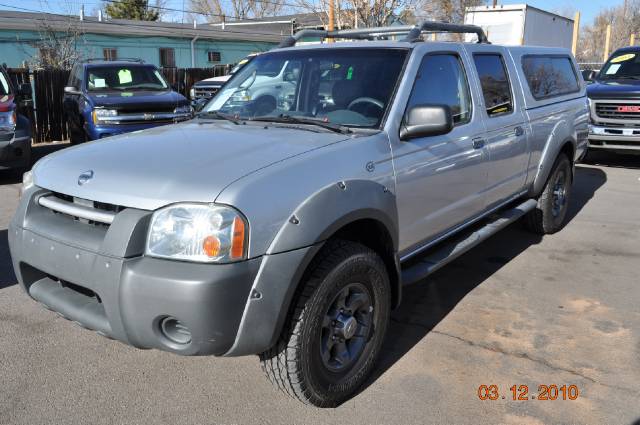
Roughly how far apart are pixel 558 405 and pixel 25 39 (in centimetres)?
2570

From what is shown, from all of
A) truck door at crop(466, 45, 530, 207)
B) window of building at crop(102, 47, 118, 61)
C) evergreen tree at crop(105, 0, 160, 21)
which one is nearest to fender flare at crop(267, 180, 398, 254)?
truck door at crop(466, 45, 530, 207)

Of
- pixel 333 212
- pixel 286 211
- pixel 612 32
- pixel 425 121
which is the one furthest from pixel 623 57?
pixel 612 32

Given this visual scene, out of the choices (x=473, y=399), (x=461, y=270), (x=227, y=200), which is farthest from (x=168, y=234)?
(x=461, y=270)

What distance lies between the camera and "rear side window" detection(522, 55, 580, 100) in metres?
5.37

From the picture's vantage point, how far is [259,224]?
2482 mm

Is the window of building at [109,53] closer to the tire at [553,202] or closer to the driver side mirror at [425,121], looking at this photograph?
the tire at [553,202]

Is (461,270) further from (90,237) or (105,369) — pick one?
(90,237)

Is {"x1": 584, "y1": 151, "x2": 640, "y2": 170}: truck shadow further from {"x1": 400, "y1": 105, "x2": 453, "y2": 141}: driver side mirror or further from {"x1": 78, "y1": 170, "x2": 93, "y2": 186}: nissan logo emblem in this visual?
{"x1": 78, "y1": 170, "x2": 93, "y2": 186}: nissan logo emblem

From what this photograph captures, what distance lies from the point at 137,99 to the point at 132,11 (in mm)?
34408

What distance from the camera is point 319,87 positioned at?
150 inches

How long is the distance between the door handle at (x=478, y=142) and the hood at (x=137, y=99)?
7.54 meters

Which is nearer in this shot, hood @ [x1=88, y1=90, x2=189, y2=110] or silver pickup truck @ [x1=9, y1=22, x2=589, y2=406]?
silver pickup truck @ [x1=9, y1=22, x2=589, y2=406]

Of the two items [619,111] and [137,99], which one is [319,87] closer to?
[137,99]

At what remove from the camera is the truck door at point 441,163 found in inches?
136
